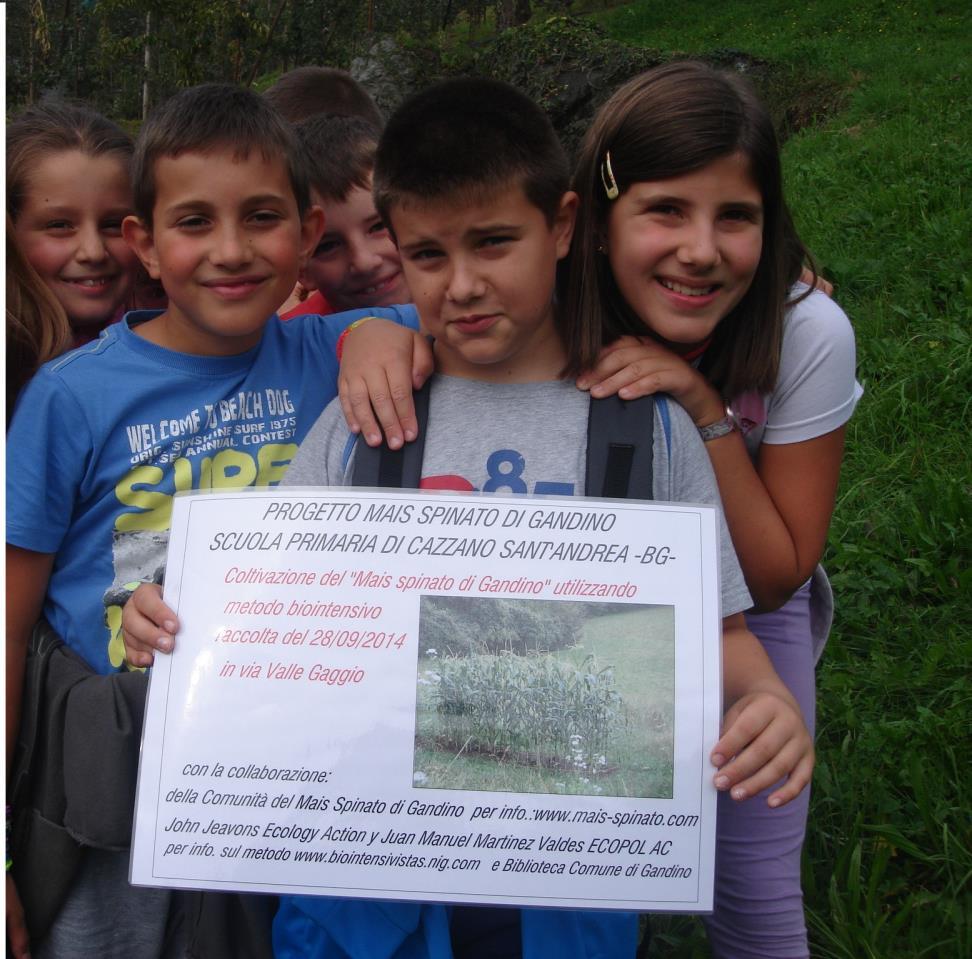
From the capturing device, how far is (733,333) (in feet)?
5.91

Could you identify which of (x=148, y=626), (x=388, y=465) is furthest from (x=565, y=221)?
(x=148, y=626)

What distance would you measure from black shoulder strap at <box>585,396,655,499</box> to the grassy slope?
52.2 inches

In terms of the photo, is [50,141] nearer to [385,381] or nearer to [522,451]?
[385,381]

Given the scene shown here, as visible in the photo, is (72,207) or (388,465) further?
(72,207)

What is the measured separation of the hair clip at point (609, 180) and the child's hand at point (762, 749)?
2.91ft

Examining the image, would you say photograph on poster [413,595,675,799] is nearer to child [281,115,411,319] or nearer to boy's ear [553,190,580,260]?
boy's ear [553,190,580,260]

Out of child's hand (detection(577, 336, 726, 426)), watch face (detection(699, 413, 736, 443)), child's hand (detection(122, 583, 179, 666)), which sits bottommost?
child's hand (detection(122, 583, 179, 666))

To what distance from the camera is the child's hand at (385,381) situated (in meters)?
1.54

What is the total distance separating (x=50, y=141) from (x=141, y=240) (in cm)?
35

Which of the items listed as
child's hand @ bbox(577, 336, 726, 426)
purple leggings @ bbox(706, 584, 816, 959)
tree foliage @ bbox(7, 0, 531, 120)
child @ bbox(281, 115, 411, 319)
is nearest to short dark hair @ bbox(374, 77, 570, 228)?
child's hand @ bbox(577, 336, 726, 426)

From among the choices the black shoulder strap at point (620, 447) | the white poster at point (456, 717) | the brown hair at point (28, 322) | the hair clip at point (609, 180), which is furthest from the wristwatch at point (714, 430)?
the brown hair at point (28, 322)

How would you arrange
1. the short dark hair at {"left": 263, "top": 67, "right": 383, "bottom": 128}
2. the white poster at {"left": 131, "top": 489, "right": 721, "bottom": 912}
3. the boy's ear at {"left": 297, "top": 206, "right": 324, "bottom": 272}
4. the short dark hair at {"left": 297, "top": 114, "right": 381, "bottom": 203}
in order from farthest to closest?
the short dark hair at {"left": 263, "top": 67, "right": 383, "bottom": 128} < the short dark hair at {"left": 297, "top": 114, "right": 381, "bottom": 203} < the boy's ear at {"left": 297, "top": 206, "right": 324, "bottom": 272} < the white poster at {"left": 131, "top": 489, "right": 721, "bottom": 912}

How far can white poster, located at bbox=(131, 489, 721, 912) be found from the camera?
131cm

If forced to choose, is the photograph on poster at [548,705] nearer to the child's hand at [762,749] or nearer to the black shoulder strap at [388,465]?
the child's hand at [762,749]
